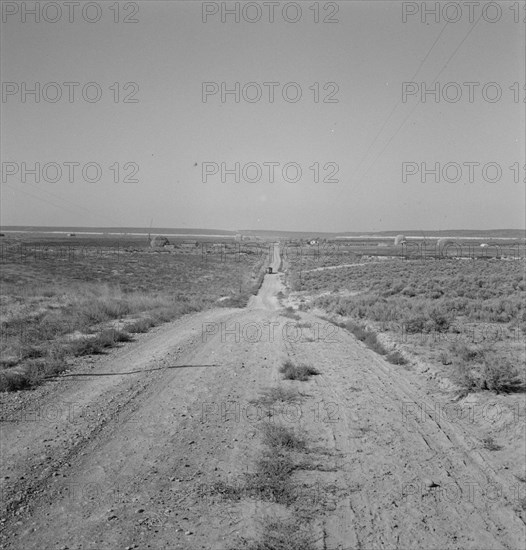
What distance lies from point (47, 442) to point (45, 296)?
21949mm

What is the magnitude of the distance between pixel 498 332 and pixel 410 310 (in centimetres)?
431

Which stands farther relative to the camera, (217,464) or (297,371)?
(297,371)

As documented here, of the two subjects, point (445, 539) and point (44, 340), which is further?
point (44, 340)

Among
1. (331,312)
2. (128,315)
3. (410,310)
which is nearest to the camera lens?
(410,310)

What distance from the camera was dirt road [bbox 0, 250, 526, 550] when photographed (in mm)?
4730

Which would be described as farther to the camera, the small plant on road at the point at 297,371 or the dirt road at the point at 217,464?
A: the small plant on road at the point at 297,371

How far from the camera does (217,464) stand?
6.12 meters

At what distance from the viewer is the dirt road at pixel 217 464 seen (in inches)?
186

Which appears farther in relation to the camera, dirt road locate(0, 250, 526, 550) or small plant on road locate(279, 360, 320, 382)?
small plant on road locate(279, 360, 320, 382)

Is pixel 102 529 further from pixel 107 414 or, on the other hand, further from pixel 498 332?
pixel 498 332

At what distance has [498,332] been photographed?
48.1 feet

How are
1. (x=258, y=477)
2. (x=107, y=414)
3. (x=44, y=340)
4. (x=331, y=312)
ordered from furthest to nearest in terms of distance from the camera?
(x=331, y=312)
(x=44, y=340)
(x=107, y=414)
(x=258, y=477)

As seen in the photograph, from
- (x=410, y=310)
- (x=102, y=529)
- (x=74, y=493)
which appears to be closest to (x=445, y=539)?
(x=102, y=529)

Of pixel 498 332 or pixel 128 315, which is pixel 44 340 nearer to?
pixel 128 315
